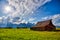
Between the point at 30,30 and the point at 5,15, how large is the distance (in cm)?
54

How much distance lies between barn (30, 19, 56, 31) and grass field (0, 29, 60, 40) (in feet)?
0.20

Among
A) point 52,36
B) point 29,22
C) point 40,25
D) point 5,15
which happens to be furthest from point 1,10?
point 52,36


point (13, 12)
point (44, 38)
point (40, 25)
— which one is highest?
point (13, 12)

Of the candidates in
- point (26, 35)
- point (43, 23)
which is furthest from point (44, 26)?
point (26, 35)

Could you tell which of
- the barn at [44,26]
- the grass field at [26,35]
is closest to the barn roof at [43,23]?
the barn at [44,26]

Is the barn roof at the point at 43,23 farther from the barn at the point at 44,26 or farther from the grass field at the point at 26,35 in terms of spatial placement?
the grass field at the point at 26,35

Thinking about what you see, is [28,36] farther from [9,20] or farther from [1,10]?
[1,10]

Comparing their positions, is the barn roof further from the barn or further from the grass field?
the grass field

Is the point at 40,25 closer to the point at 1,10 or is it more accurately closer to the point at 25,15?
the point at 25,15

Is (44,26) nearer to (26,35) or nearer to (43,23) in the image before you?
(43,23)

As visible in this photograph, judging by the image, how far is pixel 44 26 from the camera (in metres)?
3.45

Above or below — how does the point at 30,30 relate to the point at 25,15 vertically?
below

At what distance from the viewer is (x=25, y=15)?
346 cm

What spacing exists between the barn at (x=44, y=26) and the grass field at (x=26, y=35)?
6 cm
